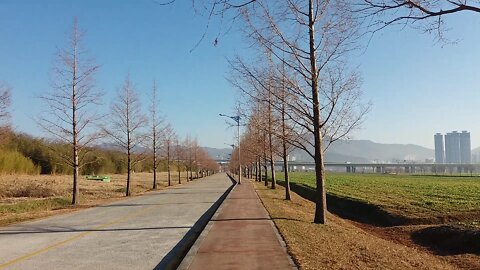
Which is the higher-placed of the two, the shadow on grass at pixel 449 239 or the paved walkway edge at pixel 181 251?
the paved walkway edge at pixel 181 251

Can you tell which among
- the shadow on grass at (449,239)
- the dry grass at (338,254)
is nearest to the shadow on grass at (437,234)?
the shadow on grass at (449,239)

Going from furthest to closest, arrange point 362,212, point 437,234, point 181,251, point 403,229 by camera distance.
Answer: point 362,212, point 403,229, point 437,234, point 181,251

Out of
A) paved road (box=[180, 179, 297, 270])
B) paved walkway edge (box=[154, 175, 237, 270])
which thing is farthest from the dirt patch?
paved walkway edge (box=[154, 175, 237, 270])

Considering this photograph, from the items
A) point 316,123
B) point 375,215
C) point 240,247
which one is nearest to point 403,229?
point 375,215

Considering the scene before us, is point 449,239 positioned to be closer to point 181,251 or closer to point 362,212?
point 181,251

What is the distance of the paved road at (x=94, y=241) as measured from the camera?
923 cm

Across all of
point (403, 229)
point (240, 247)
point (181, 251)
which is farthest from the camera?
point (403, 229)

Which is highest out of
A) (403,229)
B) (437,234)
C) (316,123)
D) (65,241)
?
(316,123)

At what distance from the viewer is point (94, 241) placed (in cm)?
1192

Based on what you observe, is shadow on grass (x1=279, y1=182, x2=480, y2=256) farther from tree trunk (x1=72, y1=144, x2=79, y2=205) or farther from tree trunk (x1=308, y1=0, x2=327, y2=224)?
tree trunk (x1=72, y1=144, x2=79, y2=205)

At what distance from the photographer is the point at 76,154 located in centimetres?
A: 2545

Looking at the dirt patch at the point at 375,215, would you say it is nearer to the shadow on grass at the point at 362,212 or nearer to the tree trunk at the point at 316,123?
the shadow on grass at the point at 362,212

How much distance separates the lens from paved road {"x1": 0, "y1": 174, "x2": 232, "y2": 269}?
9234mm

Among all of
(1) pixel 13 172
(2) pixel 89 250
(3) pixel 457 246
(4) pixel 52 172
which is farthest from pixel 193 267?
(4) pixel 52 172
